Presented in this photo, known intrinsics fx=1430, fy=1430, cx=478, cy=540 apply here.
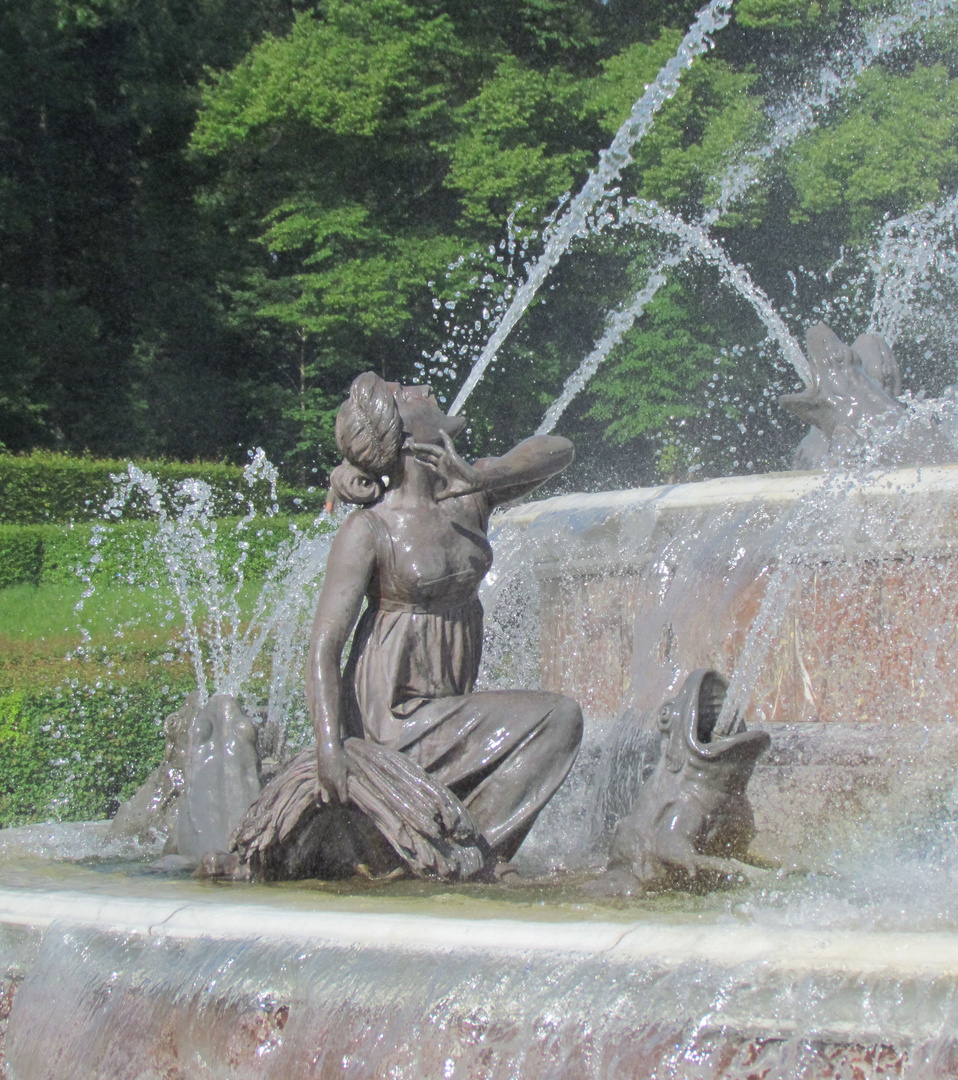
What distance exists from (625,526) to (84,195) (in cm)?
2015

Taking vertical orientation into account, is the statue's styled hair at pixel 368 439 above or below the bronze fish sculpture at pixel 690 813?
above

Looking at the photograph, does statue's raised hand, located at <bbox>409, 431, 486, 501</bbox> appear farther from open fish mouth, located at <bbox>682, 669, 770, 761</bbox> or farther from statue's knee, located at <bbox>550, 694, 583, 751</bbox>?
open fish mouth, located at <bbox>682, 669, 770, 761</bbox>

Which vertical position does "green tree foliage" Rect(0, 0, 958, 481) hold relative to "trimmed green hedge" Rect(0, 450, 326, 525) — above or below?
above

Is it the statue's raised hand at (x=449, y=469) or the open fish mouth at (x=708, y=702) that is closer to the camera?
the open fish mouth at (x=708, y=702)

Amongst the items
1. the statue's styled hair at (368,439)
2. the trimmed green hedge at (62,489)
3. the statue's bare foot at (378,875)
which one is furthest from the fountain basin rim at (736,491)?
the trimmed green hedge at (62,489)

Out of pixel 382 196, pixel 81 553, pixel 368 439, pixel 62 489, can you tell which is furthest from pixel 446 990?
pixel 382 196

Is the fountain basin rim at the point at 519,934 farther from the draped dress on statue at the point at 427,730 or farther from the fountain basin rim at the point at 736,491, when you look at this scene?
the fountain basin rim at the point at 736,491

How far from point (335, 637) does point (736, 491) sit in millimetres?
2647

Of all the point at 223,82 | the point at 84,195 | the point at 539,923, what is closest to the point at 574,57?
the point at 223,82

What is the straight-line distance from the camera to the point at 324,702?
358cm

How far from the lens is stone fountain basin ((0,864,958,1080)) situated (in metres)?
2.18

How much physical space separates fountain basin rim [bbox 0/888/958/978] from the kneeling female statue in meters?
0.61

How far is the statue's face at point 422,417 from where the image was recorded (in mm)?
3875

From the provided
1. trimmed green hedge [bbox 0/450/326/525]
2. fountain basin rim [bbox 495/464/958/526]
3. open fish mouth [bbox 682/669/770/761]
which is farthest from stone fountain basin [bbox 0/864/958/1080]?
trimmed green hedge [bbox 0/450/326/525]
